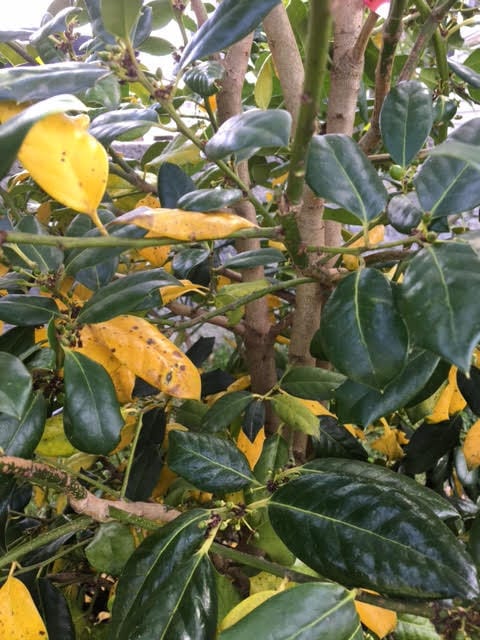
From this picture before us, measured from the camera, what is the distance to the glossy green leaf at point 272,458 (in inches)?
26.5

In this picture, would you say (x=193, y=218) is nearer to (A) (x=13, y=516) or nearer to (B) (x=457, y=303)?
(B) (x=457, y=303)

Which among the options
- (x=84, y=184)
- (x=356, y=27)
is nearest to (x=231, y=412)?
(x=84, y=184)

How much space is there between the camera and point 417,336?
A: 0.35 metres

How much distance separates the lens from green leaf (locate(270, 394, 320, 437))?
636 millimetres

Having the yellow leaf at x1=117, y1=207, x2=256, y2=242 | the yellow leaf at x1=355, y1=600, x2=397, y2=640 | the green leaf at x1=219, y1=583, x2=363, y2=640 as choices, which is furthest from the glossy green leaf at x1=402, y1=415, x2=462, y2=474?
the yellow leaf at x1=117, y1=207, x2=256, y2=242

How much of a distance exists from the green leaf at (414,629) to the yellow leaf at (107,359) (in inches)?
16.0

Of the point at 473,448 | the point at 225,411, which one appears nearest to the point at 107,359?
the point at 225,411

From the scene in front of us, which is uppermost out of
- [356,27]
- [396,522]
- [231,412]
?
[356,27]

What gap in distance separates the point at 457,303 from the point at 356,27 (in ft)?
1.54

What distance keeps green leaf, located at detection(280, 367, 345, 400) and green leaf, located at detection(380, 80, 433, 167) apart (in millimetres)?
290

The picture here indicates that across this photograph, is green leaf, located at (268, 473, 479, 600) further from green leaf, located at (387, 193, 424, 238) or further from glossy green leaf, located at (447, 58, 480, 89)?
glossy green leaf, located at (447, 58, 480, 89)

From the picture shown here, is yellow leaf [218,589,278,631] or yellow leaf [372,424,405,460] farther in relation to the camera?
yellow leaf [372,424,405,460]

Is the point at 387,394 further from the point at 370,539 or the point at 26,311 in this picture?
the point at 26,311

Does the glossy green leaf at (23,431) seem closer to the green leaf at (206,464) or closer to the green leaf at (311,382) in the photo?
the green leaf at (206,464)
